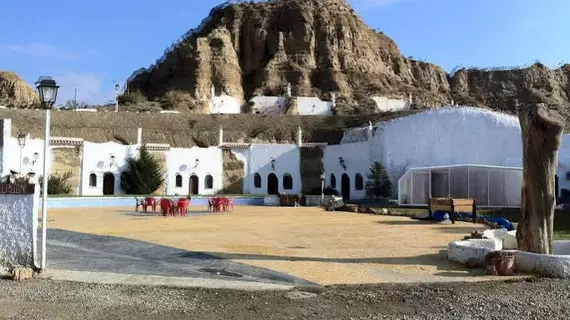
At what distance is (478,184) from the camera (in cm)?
2672

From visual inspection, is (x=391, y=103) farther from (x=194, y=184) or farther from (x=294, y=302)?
(x=294, y=302)

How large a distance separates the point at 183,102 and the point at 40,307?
195 ft

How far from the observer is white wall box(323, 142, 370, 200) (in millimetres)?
38406

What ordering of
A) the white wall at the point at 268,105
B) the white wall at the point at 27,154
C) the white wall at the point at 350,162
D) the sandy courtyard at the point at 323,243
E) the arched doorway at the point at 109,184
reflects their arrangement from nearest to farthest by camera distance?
the sandy courtyard at the point at 323,243
the white wall at the point at 27,154
the white wall at the point at 350,162
the arched doorway at the point at 109,184
the white wall at the point at 268,105

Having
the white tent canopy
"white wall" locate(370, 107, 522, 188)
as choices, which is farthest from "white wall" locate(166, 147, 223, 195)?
the white tent canopy

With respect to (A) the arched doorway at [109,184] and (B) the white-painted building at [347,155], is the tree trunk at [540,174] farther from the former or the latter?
(A) the arched doorway at [109,184]

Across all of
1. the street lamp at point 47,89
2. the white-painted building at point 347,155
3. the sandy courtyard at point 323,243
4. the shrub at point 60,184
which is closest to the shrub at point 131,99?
the white-painted building at point 347,155

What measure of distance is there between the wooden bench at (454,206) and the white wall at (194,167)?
930 inches

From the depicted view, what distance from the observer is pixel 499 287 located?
7.84 meters

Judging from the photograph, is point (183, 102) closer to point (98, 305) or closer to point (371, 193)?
point (371, 193)

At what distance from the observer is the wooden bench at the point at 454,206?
19203 mm

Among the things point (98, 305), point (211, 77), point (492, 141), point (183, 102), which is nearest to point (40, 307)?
point (98, 305)

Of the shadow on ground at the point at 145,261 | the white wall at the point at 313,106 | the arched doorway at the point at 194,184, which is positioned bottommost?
the shadow on ground at the point at 145,261

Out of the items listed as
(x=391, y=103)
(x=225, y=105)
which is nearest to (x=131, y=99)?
(x=225, y=105)
